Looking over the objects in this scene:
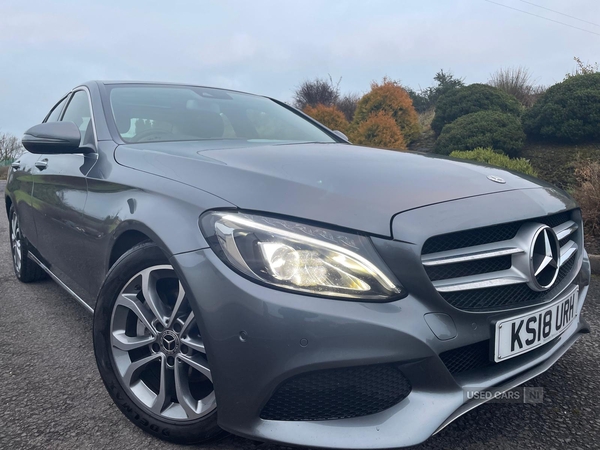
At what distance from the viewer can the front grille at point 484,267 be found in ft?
4.63

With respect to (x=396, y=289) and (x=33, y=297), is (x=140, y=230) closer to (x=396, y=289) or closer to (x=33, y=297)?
(x=396, y=289)

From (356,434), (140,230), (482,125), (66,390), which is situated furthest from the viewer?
(482,125)

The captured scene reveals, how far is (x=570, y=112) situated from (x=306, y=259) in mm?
7983

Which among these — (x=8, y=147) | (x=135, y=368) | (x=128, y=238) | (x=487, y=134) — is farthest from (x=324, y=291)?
(x=8, y=147)

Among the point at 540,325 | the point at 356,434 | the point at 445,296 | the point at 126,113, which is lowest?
the point at 356,434

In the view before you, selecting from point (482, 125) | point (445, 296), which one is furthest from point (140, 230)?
point (482, 125)

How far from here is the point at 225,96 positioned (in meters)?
3.10

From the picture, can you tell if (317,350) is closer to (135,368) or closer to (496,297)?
(496,297)

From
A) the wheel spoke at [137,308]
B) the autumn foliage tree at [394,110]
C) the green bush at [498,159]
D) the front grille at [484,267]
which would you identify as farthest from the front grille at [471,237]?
Answer: the autumn foliage tree at [394,110]

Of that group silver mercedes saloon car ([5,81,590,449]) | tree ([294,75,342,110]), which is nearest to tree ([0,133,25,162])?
tree ([294,75,342,110])

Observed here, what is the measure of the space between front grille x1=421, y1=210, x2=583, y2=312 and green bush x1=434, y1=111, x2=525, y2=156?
697cm

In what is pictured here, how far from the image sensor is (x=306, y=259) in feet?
4.50

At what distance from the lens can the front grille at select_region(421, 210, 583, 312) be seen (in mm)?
1411

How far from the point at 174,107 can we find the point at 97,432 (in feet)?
5.55
